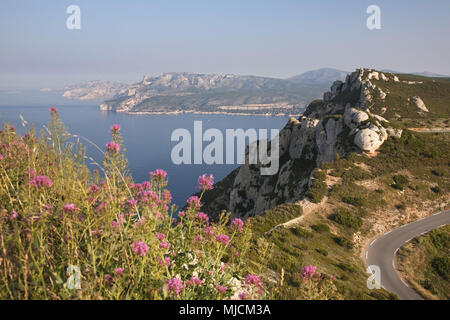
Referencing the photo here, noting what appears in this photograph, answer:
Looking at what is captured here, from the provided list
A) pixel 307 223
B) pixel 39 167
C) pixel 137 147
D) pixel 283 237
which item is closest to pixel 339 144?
pixel 307 223

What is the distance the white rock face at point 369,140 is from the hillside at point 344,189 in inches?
5.7

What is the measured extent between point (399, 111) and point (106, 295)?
84.7 meters

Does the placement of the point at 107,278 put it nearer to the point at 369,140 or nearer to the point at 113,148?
the point at 113,148

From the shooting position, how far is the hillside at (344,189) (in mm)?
20469

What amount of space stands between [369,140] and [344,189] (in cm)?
1413

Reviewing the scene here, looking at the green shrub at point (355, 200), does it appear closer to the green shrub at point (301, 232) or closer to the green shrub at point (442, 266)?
the green shrub at point (442, 266)

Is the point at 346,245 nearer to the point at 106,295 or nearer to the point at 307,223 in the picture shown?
the point at 307,223

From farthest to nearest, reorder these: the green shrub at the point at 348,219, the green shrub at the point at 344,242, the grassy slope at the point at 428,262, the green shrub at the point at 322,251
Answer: the green shrub at the point at 348,219 → the green shrub at the point at 344,242 → the green shrub at the point at 322,251 → the grassy slope at the point at 428,262

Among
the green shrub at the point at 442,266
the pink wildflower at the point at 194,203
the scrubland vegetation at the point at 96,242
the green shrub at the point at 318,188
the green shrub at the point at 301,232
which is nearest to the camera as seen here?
the scrubland vegetation at the point at 96,242

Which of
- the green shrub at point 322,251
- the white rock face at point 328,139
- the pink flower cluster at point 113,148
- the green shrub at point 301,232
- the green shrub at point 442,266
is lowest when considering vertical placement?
the green shrub at point 442,266

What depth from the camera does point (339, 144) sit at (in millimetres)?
46781

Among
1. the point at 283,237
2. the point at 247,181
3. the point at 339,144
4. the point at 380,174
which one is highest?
the point at 339,144

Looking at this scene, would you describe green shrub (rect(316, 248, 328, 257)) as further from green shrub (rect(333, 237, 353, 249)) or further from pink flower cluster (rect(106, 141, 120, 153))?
pink flower cluster (rect(106, 141, 120, 153))

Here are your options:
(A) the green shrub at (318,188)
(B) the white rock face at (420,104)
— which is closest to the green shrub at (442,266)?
(A) the green shrub at (318,188)
